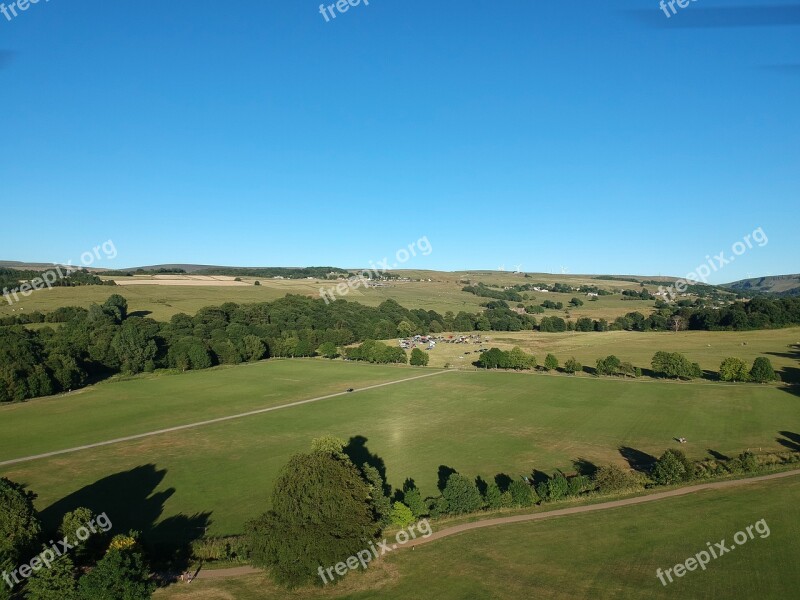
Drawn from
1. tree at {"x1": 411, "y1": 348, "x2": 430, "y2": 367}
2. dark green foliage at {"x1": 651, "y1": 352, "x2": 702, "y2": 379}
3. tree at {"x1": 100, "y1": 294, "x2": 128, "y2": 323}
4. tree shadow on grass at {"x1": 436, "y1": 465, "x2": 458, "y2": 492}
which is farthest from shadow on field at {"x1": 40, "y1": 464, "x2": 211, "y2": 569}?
tree at {"x1": 100, "y1": 294, "x2": 128, "y2": 323}

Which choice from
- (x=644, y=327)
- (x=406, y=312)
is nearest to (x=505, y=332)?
(x=406, y=312)

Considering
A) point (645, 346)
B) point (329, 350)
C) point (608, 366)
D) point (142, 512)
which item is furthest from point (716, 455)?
point (329, 350)

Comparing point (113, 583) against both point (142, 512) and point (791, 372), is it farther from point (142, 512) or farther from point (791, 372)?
point (791, 372)

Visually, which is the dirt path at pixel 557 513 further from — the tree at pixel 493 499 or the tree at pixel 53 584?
the tree at pixel 53 584

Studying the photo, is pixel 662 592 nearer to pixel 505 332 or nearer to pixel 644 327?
pixel 505 332

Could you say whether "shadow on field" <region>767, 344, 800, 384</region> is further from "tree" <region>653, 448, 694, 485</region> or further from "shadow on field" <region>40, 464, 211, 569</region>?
"shadow on field" <region>40, 464, 211, 569</region>

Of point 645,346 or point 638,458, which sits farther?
point 645,346
